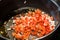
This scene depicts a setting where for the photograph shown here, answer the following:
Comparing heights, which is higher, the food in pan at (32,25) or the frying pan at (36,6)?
the frying pan at (36,6)

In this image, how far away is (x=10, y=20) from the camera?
1.38 metres

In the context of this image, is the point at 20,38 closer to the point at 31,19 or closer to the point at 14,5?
the point at 31,19

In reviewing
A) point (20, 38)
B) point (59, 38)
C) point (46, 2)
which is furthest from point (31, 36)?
point (46, 2)

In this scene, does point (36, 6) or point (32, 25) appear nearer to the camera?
point (32, 25)

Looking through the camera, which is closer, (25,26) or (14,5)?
(25,26)

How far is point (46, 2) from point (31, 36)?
270mm

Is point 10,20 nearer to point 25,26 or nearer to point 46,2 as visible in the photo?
point 25,26

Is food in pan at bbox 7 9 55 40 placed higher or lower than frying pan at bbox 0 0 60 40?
lower

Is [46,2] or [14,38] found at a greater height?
[46,2]

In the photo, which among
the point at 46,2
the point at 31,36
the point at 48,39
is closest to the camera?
the point at 48,39

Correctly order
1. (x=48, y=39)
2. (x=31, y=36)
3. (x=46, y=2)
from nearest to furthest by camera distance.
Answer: (x=48, y=39), (x=31, y=36), (x=46, y=2)

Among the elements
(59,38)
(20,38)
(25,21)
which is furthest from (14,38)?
(59,38)

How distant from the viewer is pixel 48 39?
113 centimetres

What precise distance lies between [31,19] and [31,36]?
0.14 m
